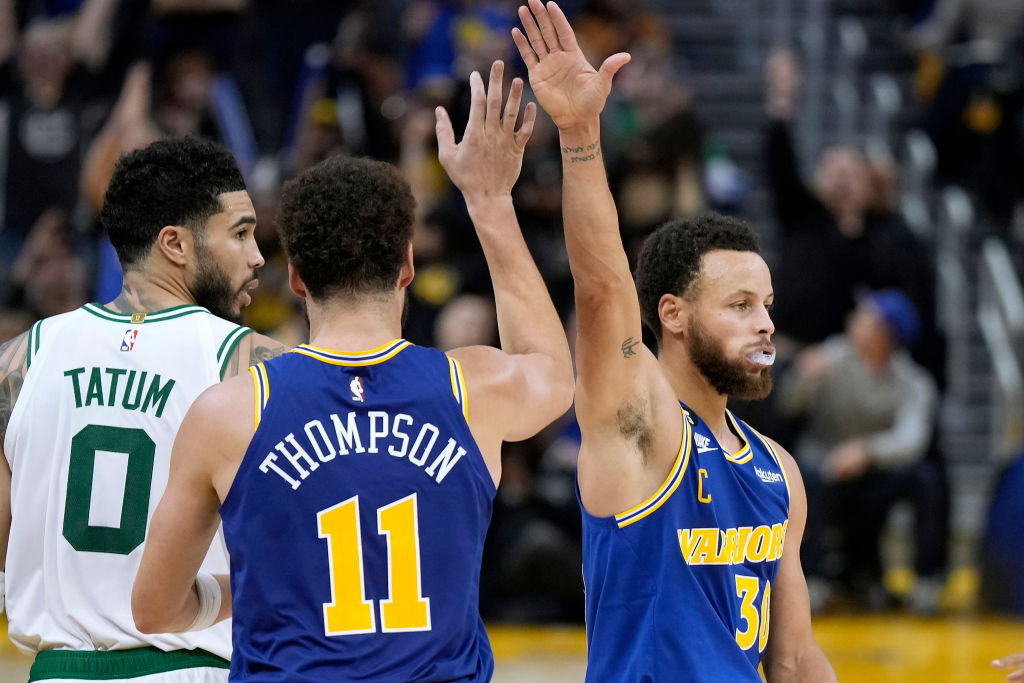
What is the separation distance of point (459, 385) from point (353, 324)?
308mm

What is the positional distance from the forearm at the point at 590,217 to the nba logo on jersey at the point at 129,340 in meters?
1.29

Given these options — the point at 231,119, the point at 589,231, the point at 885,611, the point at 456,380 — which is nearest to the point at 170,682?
the point at 456,380

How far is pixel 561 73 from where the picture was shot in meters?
3.91

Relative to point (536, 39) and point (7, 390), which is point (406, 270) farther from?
point (7, 390)

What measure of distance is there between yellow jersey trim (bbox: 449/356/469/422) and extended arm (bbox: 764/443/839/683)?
62.5 inches

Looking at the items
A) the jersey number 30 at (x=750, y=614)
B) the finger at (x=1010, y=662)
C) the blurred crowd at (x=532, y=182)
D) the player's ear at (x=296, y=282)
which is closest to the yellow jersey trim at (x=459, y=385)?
the player's ear at (x=296, y=282)

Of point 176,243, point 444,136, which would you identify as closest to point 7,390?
point 176,243

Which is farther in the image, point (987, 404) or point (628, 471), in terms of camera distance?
point (987, 404)

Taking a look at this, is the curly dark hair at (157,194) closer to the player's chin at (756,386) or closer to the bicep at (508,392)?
the bicep at (508,392)

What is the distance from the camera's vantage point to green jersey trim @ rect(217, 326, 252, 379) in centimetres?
414

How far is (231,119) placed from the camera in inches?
508

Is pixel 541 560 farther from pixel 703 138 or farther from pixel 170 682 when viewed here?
pixel 170 682

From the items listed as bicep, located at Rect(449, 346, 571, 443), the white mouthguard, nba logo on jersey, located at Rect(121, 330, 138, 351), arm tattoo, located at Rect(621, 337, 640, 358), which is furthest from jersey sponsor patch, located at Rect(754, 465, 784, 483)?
nba logo on jersey, located at Rect(121, 330, 138, 351)

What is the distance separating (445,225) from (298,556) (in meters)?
8.53
